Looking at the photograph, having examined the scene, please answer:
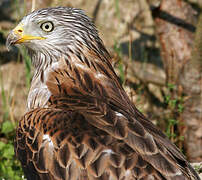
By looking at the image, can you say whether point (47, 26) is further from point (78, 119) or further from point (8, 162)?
point (8, 162)

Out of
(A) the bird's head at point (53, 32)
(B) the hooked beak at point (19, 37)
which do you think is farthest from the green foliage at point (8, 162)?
(B) the hooked beak at point (19, 37)

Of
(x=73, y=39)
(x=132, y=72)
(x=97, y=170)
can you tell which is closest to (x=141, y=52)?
(x=132, y=72)

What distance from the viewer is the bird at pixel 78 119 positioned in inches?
144

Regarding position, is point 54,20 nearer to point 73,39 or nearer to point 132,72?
point 73,39

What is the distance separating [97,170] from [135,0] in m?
5.68

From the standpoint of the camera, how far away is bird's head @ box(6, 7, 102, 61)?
451 centimetres

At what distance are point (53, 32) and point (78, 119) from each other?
1.11 meters

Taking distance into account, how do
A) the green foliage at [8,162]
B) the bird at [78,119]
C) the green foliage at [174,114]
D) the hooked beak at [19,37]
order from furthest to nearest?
the green foliage at [174,114] < the green foliage at [8,162] < the hooked beak at [19,37] < the bird at [78,119]

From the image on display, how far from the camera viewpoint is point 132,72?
830 cm

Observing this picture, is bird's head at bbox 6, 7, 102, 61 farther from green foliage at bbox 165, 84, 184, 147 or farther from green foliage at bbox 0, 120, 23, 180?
green foliage at bbox 165, 84, 184, 147

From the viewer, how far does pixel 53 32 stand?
456 cm

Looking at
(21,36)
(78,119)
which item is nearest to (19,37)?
(21,36)

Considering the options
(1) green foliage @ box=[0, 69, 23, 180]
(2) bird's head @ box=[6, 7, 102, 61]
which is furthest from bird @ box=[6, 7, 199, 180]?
(1) green foliage @ box=[0, 69, 23, 180]

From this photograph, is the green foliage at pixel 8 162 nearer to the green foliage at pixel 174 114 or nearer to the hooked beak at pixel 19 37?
the hooked beak at pixel 19 37
